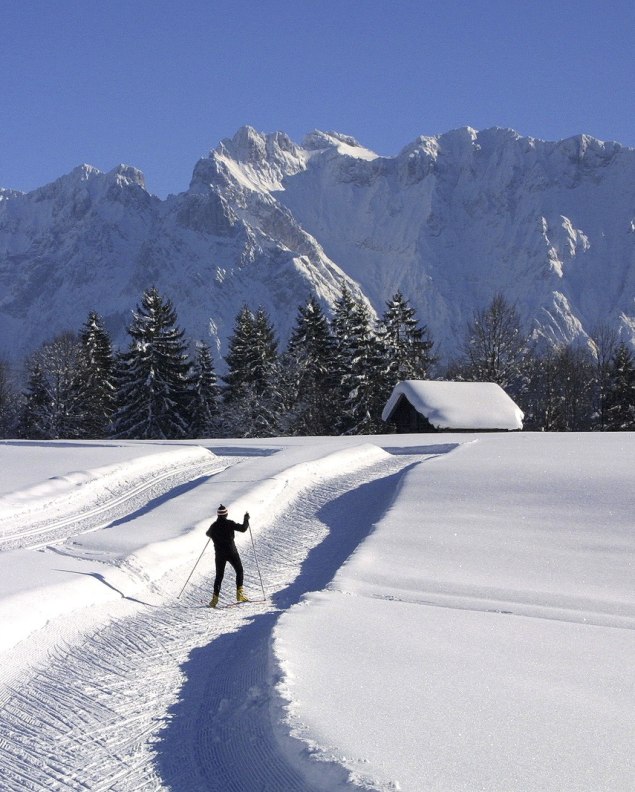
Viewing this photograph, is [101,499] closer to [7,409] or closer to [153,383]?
[153,383]

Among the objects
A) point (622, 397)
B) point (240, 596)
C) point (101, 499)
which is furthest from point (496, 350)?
point (240, 596)

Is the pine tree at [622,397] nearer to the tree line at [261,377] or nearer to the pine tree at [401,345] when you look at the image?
the tree line at [261,377]

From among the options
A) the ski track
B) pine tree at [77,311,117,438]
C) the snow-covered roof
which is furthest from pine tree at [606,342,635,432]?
the ski track

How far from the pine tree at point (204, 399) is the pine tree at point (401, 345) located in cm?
1188

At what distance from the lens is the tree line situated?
50.4 meters

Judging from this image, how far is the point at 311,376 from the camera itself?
2151 inches

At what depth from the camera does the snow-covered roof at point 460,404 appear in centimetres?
4150

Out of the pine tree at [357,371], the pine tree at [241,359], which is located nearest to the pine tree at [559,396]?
the pine tree at [357,371]

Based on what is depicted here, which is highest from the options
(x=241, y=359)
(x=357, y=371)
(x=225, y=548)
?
(x=241, y=359)

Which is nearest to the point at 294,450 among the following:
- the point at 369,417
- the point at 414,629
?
the point at 414,629

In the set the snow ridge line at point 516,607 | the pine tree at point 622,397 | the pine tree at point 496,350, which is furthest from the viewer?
the pine tree at point 496,350

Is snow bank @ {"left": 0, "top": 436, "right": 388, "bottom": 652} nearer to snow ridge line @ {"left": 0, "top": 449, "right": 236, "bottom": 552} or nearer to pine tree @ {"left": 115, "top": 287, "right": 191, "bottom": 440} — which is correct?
snow ridge line @ {"left": 0, "top": 449, "right": 236, "bottom": 552}

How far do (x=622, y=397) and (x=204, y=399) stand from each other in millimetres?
27632

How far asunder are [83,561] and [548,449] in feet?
51.3
